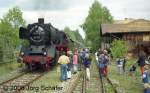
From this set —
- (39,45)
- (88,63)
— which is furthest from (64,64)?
(39,45)

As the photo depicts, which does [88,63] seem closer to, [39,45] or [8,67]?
[39,45]

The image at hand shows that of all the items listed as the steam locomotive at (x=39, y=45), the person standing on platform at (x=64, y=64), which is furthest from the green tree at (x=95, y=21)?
the person standing on platform at (x=64, y=64)

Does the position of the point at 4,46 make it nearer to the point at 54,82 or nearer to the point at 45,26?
the point at 45,26

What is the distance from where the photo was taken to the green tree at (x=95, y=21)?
8181cm

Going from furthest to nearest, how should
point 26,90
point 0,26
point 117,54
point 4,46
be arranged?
1. point 0,26
2. point 4,46
3. point 117,54
4. point 26,90

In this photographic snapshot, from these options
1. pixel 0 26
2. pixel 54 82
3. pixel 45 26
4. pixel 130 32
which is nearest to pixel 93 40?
pixel 130 32

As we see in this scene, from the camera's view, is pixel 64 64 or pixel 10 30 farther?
pixel 10 30

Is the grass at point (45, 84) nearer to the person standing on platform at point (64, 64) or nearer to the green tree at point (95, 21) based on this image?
the person standing on platform at point (64, 64)

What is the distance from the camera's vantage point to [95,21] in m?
85.1

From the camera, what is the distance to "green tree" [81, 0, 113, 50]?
81.8 metres

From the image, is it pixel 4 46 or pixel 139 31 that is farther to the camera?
pixel 139 31

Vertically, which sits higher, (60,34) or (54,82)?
(60,34)

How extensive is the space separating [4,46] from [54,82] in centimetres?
1204

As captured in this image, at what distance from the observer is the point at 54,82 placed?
20.4 metres
